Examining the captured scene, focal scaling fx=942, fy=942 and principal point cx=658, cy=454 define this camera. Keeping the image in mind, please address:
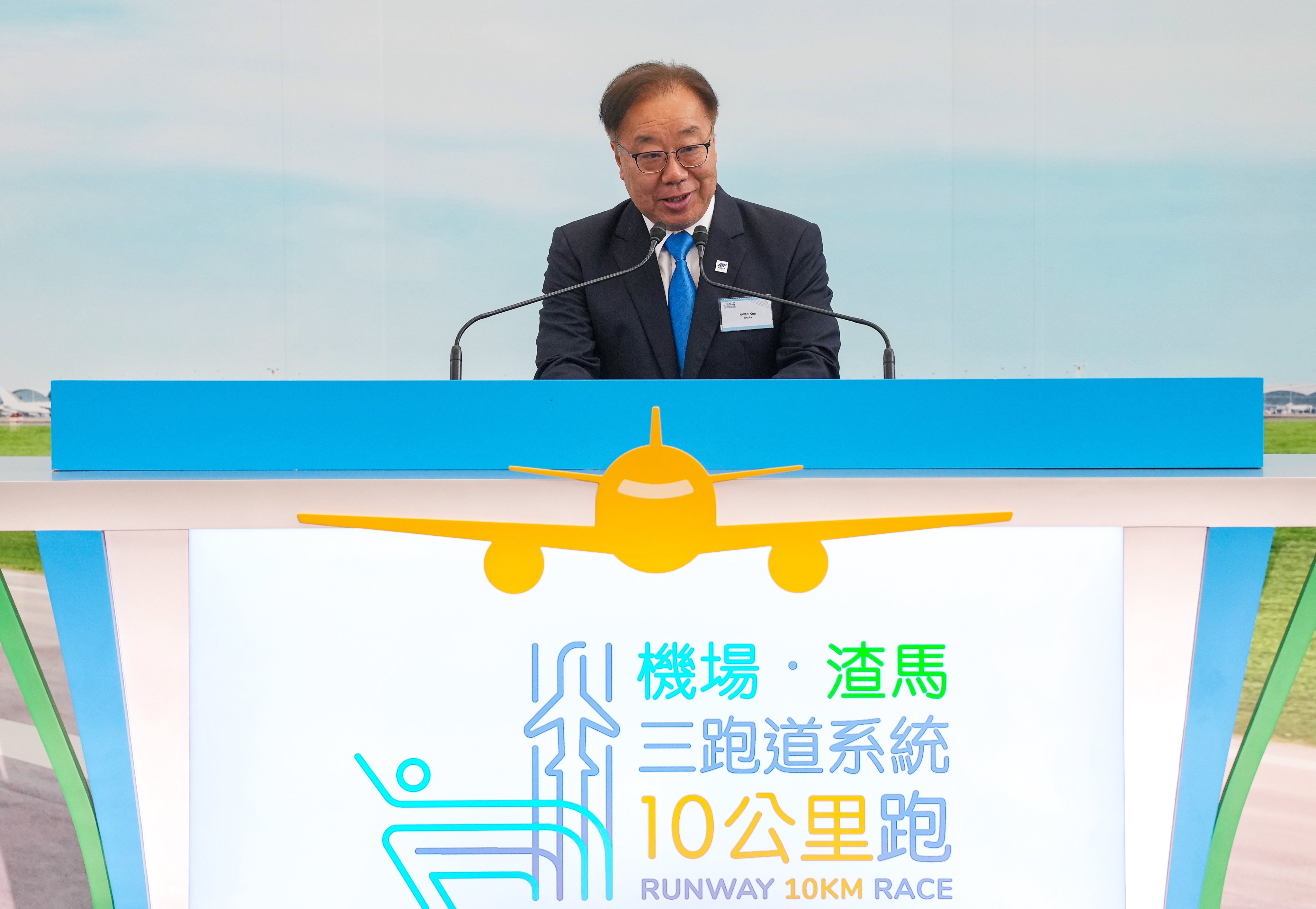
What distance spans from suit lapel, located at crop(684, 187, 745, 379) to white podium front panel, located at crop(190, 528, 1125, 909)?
78 cm

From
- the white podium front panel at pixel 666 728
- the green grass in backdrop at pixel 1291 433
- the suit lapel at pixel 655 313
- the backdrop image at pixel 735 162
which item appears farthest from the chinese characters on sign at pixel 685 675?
the green grass in backdrop at pixel 1291 433

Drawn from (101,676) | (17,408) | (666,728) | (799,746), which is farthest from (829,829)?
(17,408)

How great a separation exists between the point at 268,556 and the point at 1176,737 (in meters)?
1.02

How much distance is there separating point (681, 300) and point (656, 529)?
920mm

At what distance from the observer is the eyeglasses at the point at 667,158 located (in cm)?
175

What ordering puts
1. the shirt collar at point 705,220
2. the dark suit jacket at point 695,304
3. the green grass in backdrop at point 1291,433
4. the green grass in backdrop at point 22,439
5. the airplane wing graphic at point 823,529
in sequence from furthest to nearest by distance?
the green grass in backdrop at point 22,439, the green grass in backdrop at point 1291,433, the shirt collar at point 705,220, the dark suit jacket at point 695,304, the airplane wing graphic at point 823,529

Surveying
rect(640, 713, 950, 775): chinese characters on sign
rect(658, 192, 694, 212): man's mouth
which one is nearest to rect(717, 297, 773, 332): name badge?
rect(658, 192, 694, 212): man's mouth

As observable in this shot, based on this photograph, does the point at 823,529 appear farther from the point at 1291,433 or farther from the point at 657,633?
the point at 1291,433

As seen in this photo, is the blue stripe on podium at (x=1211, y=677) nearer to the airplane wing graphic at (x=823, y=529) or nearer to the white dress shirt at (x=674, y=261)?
the airplane wing graphic at (x=823, y=529)

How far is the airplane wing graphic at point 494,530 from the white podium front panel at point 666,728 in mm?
60

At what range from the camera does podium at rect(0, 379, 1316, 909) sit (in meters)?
0.98

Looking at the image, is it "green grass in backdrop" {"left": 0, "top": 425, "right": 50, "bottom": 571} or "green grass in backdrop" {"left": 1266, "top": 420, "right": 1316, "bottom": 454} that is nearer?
"green grass in backdrop" {"left": 1266, "top": 420, "right": 1316, "bottom": 454}

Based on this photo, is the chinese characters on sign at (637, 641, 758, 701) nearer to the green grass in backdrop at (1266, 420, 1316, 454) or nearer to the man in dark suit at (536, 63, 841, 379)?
the man in dark suit at (536, 63, 841, 379)

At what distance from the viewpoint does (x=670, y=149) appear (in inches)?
68.7
